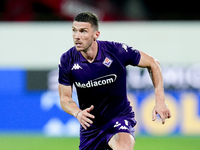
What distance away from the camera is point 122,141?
6223 mm

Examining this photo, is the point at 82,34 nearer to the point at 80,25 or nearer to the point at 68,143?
the point at 80,25

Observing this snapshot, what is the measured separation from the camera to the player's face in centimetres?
632

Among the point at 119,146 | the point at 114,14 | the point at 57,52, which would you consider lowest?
the point at 119,146

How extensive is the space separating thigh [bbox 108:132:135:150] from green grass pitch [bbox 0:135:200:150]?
162 inches

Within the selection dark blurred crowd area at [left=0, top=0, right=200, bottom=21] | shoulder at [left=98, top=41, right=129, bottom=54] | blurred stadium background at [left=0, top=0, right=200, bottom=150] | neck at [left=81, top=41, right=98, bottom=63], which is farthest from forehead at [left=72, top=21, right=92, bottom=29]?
dark blurred crowd area at [left=0, top=0, right=200, bottom=21]

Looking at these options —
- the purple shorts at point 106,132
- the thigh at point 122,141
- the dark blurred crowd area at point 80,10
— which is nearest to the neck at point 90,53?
the purple shorts at point 106,132

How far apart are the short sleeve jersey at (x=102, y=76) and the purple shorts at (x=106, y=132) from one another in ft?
0.26

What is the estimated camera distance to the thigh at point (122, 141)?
6.15 metres

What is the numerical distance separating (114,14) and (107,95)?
733cm

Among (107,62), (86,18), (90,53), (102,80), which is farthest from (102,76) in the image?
(86,18)

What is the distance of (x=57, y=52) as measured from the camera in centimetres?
1195

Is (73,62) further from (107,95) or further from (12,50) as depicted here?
(12,50)

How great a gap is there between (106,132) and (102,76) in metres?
0.64

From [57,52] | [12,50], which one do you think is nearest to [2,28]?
[12,50]
